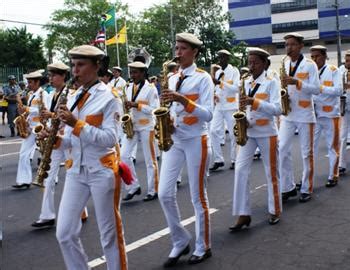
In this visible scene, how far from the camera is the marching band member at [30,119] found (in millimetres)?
7617

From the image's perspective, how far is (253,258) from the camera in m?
4.89

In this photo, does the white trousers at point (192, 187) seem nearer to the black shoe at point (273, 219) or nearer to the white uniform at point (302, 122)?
the black shoe at point (273, 219)

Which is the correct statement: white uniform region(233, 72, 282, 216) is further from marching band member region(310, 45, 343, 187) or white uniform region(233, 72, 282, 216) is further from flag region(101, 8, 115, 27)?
flag region(101, 8, 115, 27)

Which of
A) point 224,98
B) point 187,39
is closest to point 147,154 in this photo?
point 187,39

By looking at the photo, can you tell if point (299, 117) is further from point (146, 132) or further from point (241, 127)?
point (146, 132)

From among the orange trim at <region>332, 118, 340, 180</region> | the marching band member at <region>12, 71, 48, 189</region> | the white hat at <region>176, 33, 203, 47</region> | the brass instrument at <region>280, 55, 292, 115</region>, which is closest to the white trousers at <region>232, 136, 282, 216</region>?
the brass instrument at <region>280, 55, 292, 115</region>

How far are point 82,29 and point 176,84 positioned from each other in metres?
61.9

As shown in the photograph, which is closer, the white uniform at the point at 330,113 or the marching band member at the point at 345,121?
the white uniform at the point at 330,113

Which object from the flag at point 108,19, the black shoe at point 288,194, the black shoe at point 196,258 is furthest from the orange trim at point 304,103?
the flag at point 108,19

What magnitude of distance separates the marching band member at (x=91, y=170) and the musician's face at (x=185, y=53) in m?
1.13

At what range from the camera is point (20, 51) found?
54406mm

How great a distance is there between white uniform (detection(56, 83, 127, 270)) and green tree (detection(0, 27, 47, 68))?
173ft

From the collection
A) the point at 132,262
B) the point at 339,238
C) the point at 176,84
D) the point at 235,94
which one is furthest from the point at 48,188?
the point at 235,94

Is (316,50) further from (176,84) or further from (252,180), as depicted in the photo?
(176,84)
